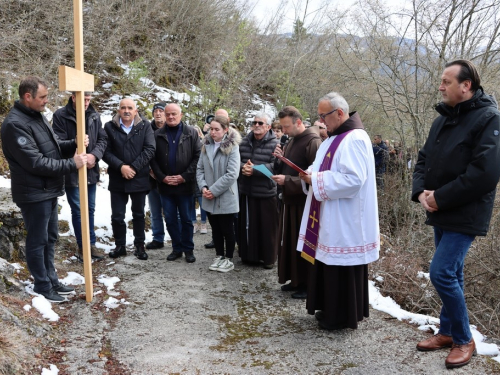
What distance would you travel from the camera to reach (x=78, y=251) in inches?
238

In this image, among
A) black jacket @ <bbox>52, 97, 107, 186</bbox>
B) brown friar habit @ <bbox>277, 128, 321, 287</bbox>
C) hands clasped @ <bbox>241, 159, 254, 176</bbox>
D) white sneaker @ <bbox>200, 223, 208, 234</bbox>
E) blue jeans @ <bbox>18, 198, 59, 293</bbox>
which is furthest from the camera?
white sneaker @ <bbox>200, 223, 208, 234</bbox>

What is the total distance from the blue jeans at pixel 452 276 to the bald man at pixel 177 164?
11.9 feet

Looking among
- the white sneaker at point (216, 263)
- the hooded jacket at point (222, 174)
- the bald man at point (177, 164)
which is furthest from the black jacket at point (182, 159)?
the white sneaker at point (216, 263)

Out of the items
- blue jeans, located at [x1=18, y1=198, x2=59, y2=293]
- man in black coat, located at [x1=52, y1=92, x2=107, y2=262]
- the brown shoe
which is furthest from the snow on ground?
the brown shoe

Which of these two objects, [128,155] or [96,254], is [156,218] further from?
[128,155]

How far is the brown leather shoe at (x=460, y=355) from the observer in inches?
129

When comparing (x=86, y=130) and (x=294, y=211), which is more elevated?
(x=86, y=130)

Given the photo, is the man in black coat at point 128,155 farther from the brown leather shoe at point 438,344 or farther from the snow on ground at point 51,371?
the brown leather shoe at point 438,344

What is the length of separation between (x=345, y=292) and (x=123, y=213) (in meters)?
3.41

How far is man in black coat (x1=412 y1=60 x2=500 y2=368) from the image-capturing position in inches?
119

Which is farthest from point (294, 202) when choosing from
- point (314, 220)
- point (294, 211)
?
point (314, 220)

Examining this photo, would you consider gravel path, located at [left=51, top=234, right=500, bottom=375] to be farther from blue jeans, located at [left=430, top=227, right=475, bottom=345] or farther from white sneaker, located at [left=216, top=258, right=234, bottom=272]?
white sneaker, located at [left=216, top=258, right=234, bottom=272]

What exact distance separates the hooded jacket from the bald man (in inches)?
12.0

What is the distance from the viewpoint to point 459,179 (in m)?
3.05
